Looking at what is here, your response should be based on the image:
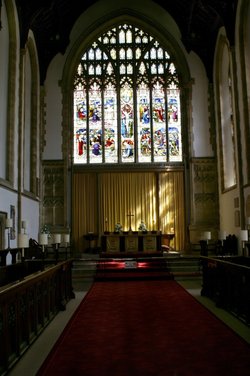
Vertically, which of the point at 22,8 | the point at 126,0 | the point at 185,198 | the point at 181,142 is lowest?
the point at 185,198

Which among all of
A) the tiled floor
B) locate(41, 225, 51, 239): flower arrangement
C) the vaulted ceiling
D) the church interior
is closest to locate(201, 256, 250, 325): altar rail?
the tiled floor

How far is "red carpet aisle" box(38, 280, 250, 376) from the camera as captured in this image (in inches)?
166

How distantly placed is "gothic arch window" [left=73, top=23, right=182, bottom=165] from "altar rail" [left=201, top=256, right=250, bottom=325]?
10.1 m

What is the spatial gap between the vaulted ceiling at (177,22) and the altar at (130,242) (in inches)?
311

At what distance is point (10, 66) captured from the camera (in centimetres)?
1398

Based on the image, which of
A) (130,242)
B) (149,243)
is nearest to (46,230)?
(130,242)

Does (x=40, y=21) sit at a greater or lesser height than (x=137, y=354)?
greater

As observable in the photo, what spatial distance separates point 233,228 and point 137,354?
39.3 ft

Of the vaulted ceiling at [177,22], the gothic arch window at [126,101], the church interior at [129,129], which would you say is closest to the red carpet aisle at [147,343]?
the church interior at [129,129]

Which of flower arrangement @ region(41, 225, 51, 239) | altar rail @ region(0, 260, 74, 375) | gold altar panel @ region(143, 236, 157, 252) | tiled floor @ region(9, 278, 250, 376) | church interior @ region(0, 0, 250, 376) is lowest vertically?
tiled floor @ region(9, 278, 250, 376)

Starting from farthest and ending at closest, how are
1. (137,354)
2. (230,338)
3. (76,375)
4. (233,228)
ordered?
(233,228) < (230,338) < (137,354) < (76,375)

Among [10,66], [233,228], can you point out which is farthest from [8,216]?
[233,228]

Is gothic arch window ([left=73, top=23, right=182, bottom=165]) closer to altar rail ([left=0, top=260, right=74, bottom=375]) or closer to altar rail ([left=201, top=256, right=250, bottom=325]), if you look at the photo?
altar rail ([left=201, top=256, right=250, bottom=325])

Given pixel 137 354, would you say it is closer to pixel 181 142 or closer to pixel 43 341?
pixel 43 341
